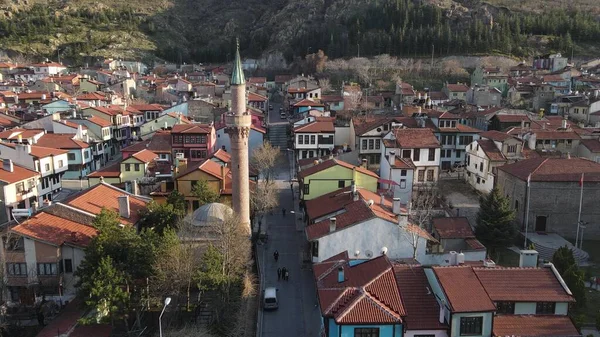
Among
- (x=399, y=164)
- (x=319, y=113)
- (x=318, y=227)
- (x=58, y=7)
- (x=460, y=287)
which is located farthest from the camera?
(x=58, y=7)

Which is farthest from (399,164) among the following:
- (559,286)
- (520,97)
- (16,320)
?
(520,97)

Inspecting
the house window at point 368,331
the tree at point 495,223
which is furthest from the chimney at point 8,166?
the tree at point 495,223

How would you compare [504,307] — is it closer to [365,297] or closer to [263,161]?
[365,297]

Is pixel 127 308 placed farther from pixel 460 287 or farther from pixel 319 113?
pixel 319 113

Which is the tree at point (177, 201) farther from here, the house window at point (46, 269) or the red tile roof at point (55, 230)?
the house window at point (46, 269)

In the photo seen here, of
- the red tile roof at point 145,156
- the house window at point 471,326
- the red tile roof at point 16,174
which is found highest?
the red tile roof at point 145,156

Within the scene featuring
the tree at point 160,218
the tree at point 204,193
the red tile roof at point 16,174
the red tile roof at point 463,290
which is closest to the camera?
the red tile roof at point 463,290

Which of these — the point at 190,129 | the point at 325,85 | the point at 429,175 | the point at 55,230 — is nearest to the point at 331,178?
the point at 429,175
